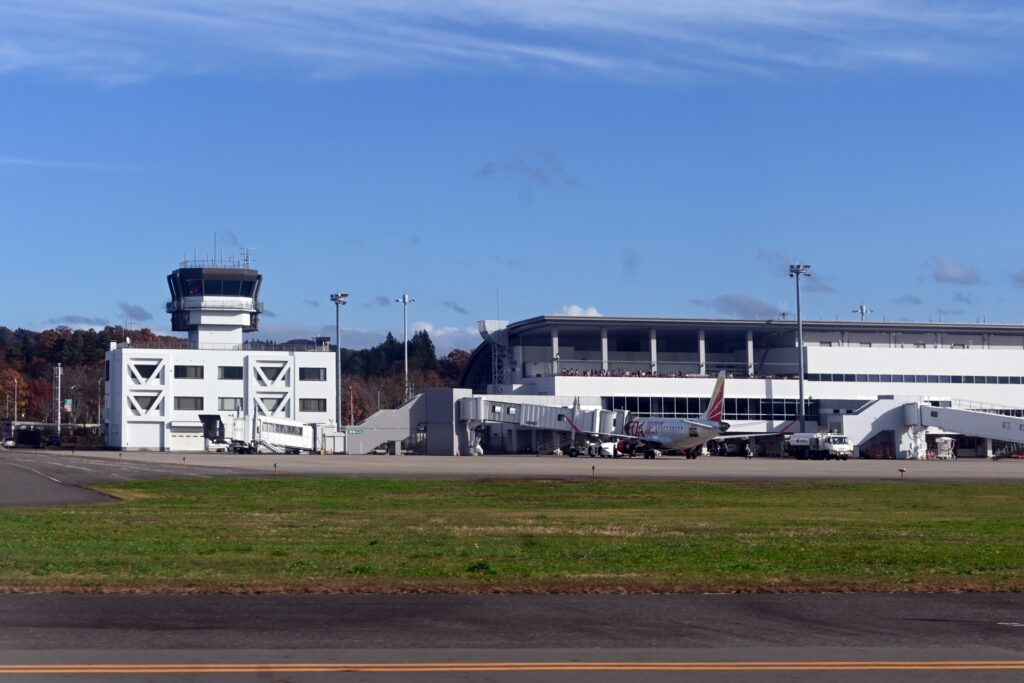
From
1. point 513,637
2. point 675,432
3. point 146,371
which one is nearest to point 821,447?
point 675,432

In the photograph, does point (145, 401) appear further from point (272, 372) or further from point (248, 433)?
point (248, 433)

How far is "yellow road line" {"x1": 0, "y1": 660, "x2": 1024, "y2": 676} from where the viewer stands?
484 inches

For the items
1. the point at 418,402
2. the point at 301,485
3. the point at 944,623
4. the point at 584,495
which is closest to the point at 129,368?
the point at 418,402

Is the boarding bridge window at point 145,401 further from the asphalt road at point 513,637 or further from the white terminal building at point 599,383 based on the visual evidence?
the asphalt road at point 513,637

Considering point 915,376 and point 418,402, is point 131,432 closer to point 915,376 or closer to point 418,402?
point 418,402

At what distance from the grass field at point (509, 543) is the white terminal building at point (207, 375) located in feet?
272

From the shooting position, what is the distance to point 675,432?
10144cm

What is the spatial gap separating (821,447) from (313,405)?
5854cm

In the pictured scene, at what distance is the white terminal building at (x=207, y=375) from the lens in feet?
413

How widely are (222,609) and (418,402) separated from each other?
10050cm

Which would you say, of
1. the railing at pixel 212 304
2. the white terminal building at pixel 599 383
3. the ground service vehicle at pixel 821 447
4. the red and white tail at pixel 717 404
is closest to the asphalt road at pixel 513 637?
the red and white tail at pixel 717 404

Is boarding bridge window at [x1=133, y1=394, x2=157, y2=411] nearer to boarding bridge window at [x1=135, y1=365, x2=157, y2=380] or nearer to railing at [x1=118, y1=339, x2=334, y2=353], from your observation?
Answer: boarding bridge window at [x1=135, y1=365, x2=157, y2=380]

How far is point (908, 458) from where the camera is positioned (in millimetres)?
110250

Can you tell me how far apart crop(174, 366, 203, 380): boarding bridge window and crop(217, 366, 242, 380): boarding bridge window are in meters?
2.09
